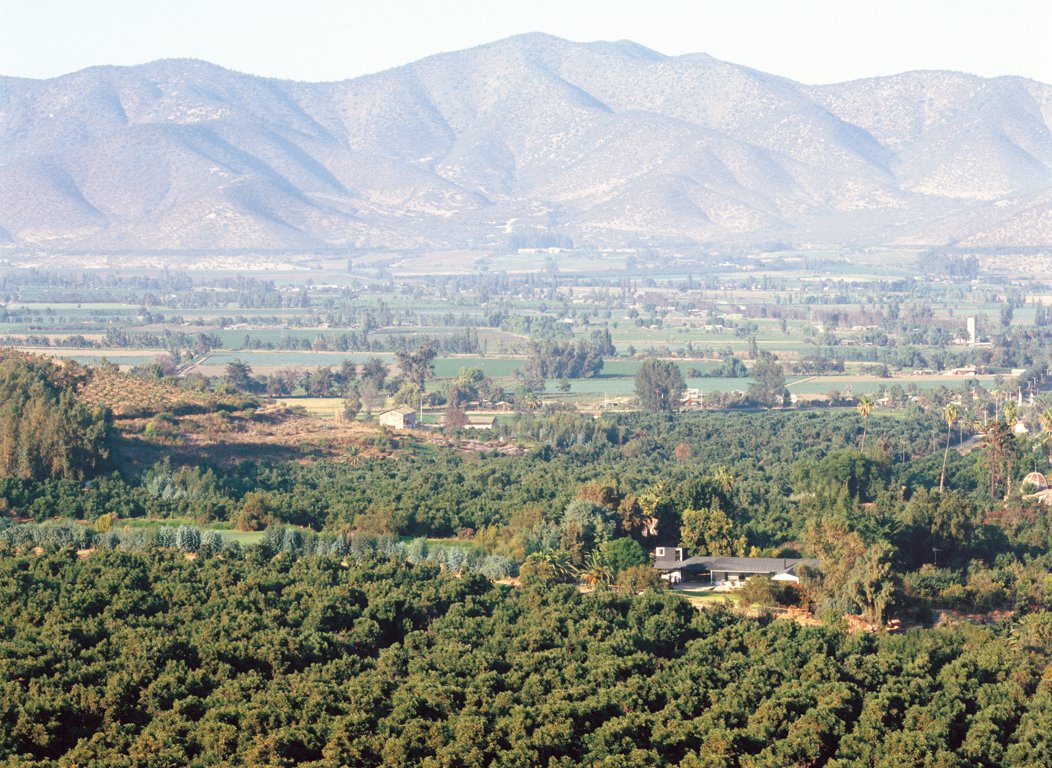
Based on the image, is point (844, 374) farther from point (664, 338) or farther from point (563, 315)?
point (563, 315)

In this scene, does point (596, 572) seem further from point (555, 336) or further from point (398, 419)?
point (555, 336)

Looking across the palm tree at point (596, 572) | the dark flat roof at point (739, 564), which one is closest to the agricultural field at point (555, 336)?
the palm tree at point (596, 572)

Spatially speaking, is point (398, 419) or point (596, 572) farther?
point (398, 419)

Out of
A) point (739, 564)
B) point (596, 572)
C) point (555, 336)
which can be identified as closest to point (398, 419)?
point (739, 564)

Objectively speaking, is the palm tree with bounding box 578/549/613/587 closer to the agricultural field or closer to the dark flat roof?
the dark flat roof

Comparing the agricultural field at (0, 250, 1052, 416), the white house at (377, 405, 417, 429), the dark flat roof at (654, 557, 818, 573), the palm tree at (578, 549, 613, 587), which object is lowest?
the agricultural field at (0, 250, 1052, 416)

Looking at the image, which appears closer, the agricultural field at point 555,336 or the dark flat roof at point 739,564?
the dark flat roof at point 739,564

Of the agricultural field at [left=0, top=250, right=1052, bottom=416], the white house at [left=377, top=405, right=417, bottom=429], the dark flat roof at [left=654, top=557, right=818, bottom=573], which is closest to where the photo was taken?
the dark flat roof at [left=654, top=557, right=818, bottom=573]

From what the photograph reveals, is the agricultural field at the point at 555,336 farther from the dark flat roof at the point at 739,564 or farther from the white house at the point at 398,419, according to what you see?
the dark flat roof at the point at 739,564

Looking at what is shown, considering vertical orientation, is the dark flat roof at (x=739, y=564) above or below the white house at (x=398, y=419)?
above

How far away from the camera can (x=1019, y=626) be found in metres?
47.0

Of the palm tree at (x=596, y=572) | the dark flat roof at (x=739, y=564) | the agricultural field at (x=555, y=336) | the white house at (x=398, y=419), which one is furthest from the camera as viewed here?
the agricultural field at (x=555, y=336)

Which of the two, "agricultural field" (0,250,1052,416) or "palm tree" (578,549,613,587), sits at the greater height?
"palm tree" (578,549,613,587)

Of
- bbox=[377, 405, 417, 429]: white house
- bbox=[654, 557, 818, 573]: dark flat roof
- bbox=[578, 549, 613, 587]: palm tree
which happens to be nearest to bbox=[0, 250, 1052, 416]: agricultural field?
bbox=[377, 405, 417, 429]: white house
